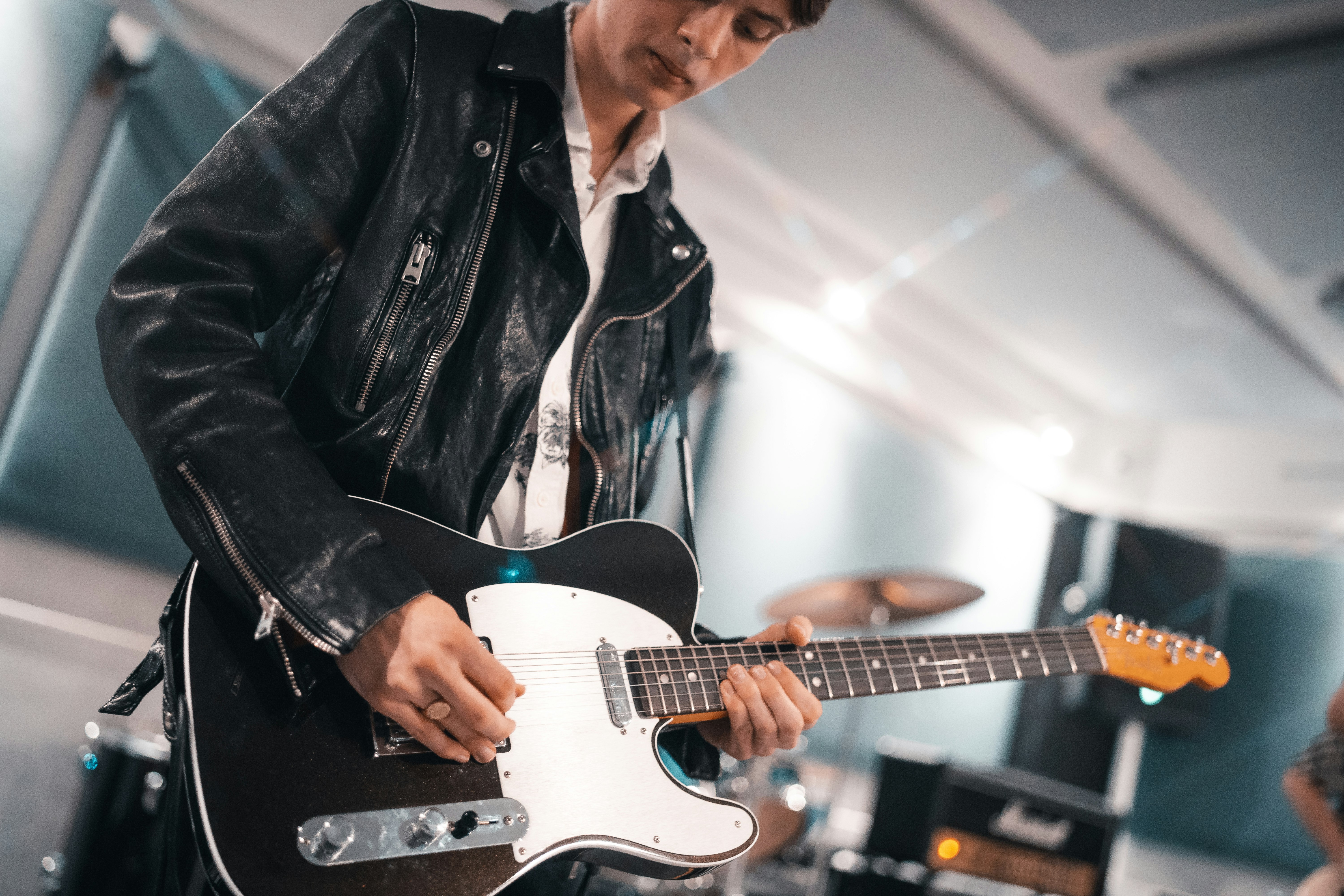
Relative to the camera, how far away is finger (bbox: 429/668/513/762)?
2.97ft

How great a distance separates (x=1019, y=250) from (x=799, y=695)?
13.6 ft

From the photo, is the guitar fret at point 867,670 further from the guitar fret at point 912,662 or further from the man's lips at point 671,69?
the man's lips at point 671,69

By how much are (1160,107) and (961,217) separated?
1118 mm

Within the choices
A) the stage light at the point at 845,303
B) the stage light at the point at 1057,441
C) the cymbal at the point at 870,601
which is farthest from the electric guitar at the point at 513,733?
the stage light at the point at 1057,441

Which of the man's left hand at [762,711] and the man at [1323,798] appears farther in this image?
the man at [1323,798]

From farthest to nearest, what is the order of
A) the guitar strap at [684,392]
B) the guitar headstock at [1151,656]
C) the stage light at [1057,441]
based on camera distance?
the stage light at [1057,441]
the guitar headstock at [1151,656]
the guitar strap at [684,392]

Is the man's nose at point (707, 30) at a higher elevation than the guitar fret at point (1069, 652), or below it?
higher

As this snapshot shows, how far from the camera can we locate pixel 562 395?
128cm

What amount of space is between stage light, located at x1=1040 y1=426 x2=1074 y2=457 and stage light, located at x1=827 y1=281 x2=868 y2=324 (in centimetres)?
206

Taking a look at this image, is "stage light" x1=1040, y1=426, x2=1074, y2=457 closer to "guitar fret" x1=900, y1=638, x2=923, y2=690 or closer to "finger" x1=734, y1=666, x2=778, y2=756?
"guitar fret" x1=900, y1=638, x2=923, y2=690

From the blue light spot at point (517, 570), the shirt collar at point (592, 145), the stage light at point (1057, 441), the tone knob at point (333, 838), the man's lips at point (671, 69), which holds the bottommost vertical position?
the tone knob at point (333, 838)

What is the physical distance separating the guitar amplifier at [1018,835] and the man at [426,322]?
8.22ft

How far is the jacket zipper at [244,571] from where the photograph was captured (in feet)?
2.87

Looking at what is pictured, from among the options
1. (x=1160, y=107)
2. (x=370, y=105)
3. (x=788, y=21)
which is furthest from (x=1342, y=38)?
(x=370, y=105)
